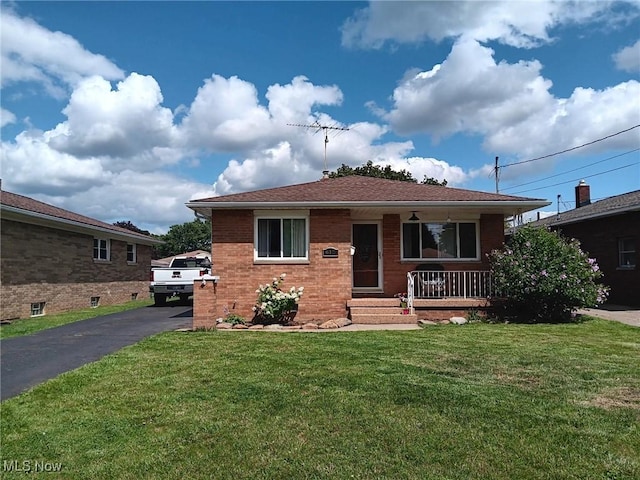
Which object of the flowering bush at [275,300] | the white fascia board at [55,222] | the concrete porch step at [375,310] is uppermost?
the white fascia board at [55,222]

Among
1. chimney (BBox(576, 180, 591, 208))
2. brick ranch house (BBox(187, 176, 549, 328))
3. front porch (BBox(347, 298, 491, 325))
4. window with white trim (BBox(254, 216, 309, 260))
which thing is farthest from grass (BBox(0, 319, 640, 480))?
chimney (BBox(576, 180, 591, 208))

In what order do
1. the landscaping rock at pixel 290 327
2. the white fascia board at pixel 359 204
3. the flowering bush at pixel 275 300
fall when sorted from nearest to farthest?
the landscaping rock at pixel 290 327, the flowering bush at pixel 275 300, the white fascia board at pixel 359 204

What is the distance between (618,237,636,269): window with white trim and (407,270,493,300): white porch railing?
21.7 feet

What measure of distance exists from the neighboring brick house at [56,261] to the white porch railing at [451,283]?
11698mm

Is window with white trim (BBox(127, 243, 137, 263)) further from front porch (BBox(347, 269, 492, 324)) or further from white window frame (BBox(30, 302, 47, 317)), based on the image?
front porch (BBox(347, 269, 492, 324))

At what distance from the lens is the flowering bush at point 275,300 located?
456 inches

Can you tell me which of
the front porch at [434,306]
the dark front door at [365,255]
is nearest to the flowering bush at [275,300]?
the front porch at [434,306]

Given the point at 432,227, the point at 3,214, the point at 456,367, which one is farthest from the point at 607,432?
the point at 3,214

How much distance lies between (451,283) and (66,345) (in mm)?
9713

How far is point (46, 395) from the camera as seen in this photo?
564 centimetres

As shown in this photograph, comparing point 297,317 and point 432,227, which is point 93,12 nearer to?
point 297,317

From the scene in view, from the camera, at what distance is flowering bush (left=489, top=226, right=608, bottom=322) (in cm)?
1140

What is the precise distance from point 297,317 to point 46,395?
706 centimetres

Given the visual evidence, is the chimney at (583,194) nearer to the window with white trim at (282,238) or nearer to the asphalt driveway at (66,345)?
the window with white trim at (282,238)
